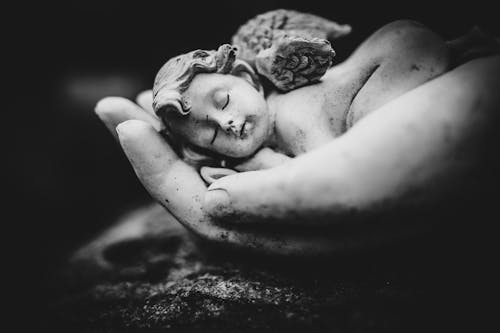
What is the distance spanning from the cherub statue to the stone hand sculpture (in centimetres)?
1

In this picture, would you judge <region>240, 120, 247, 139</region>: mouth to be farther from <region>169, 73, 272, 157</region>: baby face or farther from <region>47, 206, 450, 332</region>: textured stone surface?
<region>47, 206, 450, 332</region>: textured stone surface

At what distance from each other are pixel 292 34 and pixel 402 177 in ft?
2.43

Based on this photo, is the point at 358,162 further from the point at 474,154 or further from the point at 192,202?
the point at 192,202

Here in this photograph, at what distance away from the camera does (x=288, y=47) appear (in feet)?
4.25

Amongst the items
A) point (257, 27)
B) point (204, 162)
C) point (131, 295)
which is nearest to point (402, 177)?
point (204, 162)

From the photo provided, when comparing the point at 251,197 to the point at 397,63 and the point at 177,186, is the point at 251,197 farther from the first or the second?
the point at 397,63

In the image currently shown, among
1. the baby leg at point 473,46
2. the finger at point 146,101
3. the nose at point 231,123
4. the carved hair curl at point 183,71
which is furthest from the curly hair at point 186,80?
the baby leg at point 473,46

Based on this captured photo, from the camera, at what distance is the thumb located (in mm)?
1086

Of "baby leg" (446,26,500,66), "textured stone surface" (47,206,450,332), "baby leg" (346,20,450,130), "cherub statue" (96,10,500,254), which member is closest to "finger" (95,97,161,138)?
"cherub statue" (96,10,500,254)

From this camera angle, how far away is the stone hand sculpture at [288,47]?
1303 millimetres

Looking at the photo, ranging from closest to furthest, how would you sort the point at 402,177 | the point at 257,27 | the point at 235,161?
the point at 402,177
the point at 235,161
the point at 257,27

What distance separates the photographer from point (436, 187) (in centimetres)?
102

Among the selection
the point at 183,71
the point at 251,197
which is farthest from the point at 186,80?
the point at 251,197

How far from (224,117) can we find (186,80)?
17cm
